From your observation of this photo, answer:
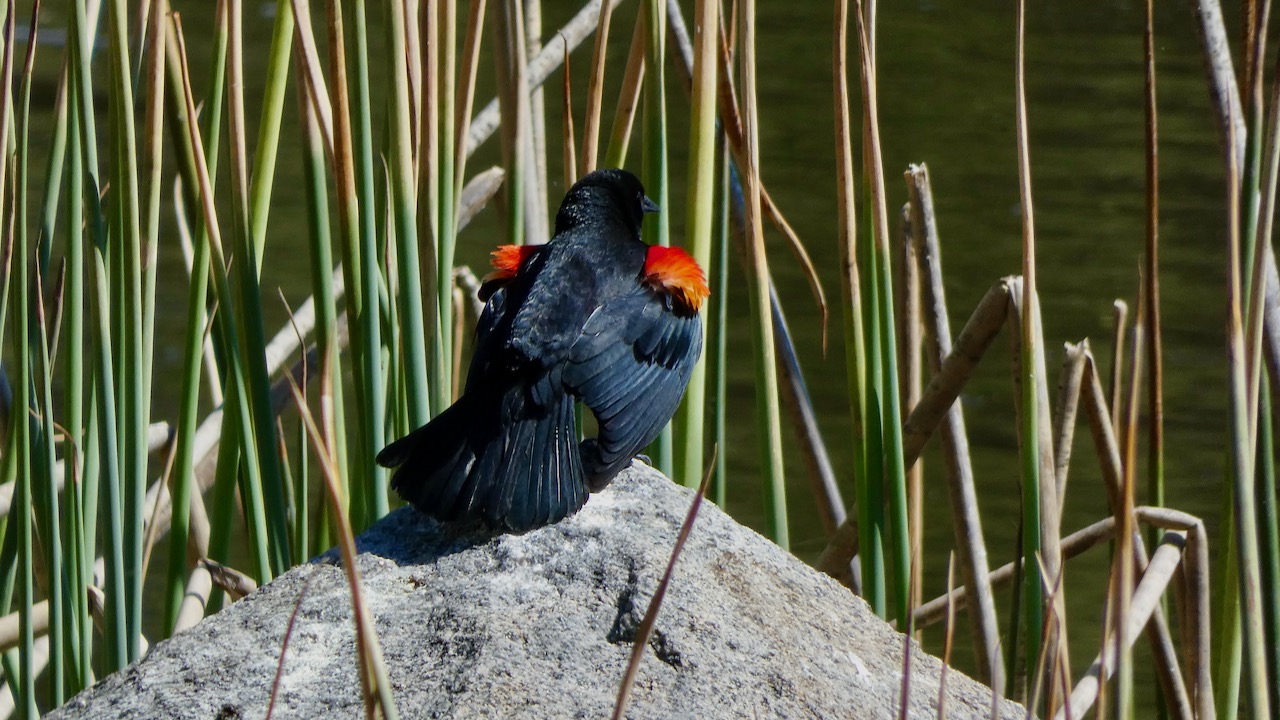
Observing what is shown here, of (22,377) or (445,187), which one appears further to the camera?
(445,187)

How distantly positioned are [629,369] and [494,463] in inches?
18.2

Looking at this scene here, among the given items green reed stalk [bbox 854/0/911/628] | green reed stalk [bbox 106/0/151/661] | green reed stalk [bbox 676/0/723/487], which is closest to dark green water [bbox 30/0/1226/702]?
green reed stalk [bbox 676/0/723/487]

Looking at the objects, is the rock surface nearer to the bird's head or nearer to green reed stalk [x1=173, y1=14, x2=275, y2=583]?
green reed stalk [x1=173, y1=14, x2=275, y2=583]

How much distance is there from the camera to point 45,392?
2.27m

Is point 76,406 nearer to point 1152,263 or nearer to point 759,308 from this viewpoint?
point 759,308

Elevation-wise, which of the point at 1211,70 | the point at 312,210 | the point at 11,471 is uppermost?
the point at 1211,70

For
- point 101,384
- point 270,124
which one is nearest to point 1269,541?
point 270,124

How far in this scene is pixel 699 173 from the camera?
254 cm

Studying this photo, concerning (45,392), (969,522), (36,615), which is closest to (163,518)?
(36,615)

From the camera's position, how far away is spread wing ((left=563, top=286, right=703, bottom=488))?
2285mm

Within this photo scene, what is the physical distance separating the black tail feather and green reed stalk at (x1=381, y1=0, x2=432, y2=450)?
9 cm

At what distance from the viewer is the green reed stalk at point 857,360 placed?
2479 mm

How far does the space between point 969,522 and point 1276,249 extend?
5469 mm

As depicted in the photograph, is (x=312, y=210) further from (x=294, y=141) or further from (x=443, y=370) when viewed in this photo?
(x=294, y=141)
